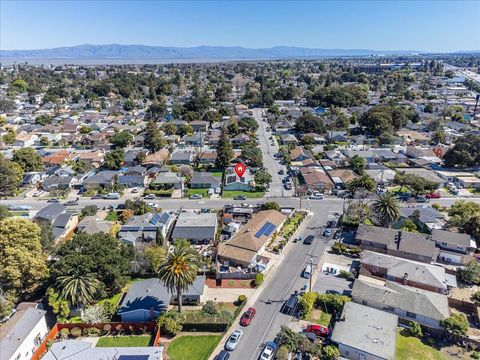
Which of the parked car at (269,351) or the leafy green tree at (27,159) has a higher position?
the leafy green tree at (27,159)

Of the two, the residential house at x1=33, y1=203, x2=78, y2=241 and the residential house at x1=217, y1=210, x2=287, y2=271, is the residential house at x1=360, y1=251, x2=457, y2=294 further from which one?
the residential house at x1=33, y1=203, x2=78, y2=241

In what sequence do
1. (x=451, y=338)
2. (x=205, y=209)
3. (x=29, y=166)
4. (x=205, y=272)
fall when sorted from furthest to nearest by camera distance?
(x=29, y=166) → (x=205, y=209) → (x=205, y=272) → (x=451, y=338)

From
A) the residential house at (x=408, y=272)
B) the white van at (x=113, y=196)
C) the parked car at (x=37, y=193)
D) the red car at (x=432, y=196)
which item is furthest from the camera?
the parked car at (x=37, y=193)

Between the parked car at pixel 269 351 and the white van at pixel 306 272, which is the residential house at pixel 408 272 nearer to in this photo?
the white van at pixel 306 272

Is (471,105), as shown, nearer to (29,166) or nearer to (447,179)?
(447,179)

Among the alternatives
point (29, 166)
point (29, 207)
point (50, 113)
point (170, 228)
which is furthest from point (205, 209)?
point (50, 113)

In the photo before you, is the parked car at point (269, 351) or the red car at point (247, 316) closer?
the parked car at point (269, 351)

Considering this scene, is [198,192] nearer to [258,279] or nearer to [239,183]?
[239,183]

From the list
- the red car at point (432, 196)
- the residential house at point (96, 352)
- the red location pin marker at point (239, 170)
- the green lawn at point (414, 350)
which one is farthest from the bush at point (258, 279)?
the red car at point (432, 196)
